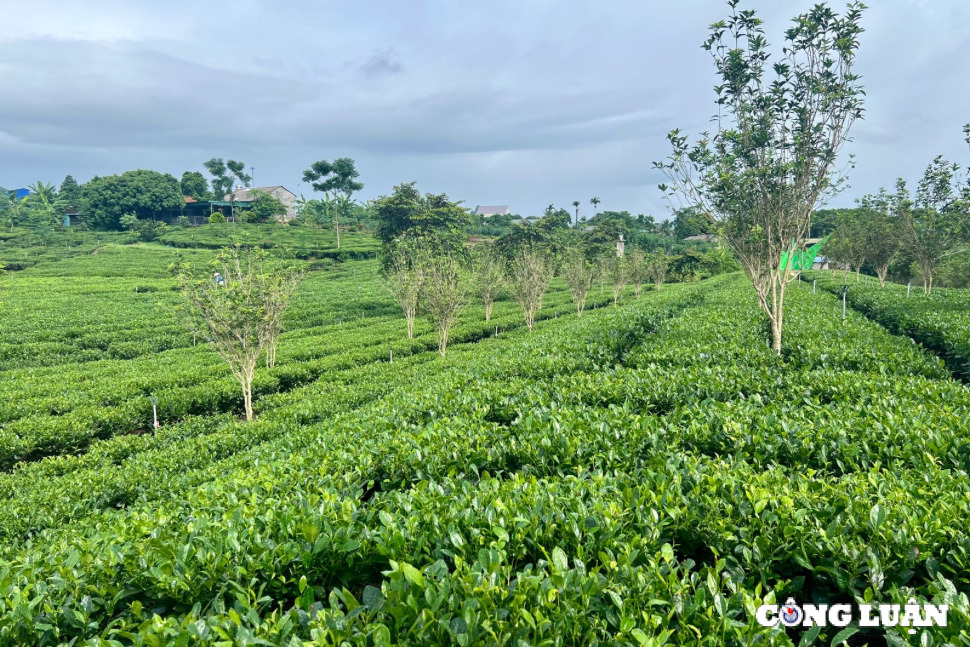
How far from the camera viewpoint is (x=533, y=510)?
3299mm

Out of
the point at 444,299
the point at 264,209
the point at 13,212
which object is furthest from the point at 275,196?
the point at 444,299

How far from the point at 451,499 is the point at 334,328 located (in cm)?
2370

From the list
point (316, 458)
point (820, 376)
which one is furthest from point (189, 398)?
point (820, 376)

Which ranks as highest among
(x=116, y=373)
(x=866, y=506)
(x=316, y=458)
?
(x=866, y=506)

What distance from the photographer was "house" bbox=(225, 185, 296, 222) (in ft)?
264

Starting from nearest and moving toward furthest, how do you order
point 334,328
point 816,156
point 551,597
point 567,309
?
point 551,597 → point 816,156 → point 334,328 → point 567,309

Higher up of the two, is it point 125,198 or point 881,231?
point 125,198

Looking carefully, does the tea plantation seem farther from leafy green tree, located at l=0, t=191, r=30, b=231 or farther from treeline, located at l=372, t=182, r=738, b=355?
leafy green tree, located at l=0, t=191, r=30, b=231

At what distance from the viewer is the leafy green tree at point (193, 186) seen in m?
80.9

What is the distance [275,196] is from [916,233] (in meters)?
90.7

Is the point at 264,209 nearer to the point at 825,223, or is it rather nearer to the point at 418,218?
the point at 418,218

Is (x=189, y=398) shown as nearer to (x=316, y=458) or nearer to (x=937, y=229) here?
(x=316, y=458)

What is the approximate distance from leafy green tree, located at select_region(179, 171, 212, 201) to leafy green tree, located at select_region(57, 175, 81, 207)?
14.2 metres

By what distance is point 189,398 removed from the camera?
12.5 metres
